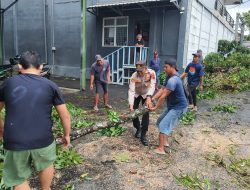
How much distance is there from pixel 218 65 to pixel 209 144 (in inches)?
389

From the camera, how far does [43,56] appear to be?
1805cm

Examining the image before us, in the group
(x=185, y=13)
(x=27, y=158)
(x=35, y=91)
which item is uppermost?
(x=185, y=13)

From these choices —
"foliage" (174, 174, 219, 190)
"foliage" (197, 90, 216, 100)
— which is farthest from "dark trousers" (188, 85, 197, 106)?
"foliage" (174, 174, 219, 190)

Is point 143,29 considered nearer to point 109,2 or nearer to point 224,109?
point 109,2

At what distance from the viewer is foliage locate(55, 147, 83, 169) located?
4293 mm

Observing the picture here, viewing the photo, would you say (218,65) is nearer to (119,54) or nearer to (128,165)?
(119,54)

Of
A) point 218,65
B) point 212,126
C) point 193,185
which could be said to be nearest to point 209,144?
point 212,126

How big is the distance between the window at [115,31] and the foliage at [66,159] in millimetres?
11131

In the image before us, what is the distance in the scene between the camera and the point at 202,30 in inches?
623

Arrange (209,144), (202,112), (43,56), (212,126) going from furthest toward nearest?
(43,56)
(202,112)
(212,126)
(209,144)

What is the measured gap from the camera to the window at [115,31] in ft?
49.5

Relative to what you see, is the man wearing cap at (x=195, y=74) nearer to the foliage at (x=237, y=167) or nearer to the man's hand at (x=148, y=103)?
the man's hand at (x=148, y=103)

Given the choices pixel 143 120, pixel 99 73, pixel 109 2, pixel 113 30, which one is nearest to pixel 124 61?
pixel 113 30

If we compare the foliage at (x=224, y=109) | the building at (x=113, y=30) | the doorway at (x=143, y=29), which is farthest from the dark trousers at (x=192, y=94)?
the doorway at (x=143, y=29)
